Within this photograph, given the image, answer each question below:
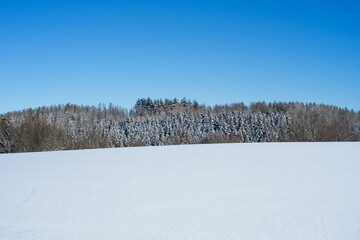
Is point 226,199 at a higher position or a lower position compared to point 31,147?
lower

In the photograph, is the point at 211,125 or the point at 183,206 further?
the point at 211,125

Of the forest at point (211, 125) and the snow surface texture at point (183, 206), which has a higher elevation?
the forest at point (211, 125)

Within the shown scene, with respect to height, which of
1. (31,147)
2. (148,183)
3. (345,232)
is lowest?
(345,232)

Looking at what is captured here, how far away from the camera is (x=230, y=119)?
56.3m

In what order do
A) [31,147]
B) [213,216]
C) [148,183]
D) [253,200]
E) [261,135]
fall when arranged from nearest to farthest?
[213,216], [253,200], [148,183], [31,147], [261,135]

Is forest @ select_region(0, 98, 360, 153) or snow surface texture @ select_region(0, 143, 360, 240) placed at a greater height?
forest @ select_region(0, 98, 360, 153)

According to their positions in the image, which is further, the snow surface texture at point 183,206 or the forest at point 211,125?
the forest at point 211,125

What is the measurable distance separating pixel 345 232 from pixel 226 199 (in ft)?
4.45

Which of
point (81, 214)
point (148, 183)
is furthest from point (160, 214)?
point (148, 183)

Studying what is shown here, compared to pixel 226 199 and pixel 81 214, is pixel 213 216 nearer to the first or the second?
pixel 226 199

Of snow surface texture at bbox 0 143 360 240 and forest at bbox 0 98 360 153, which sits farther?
forest at bbox 0 98 360 153

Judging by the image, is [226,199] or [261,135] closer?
[226,199]

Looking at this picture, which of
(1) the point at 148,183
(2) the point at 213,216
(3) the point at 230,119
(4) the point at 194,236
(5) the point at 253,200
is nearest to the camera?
(4) the point at 194,236

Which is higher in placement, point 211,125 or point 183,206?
point 211,125
